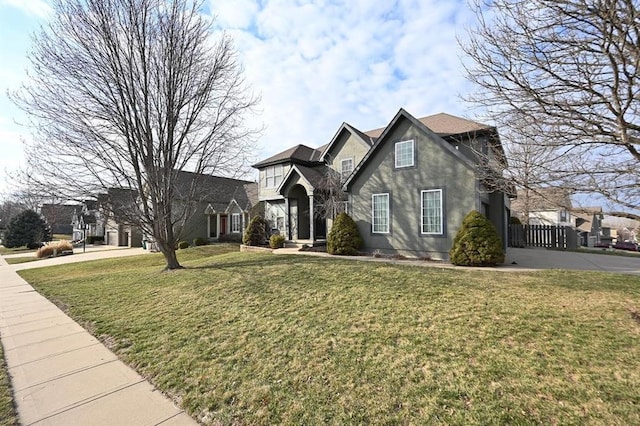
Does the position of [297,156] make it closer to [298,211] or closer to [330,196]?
[298,211]

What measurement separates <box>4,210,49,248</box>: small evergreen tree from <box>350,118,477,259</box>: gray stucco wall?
44.9 meters

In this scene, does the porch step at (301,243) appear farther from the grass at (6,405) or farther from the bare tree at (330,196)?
the grass at (6,405)

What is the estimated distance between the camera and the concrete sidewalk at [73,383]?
358cm

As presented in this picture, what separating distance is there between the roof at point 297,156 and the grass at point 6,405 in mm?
18699

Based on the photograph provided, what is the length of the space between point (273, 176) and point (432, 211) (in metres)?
13.7

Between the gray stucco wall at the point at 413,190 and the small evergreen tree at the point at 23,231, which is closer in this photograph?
the gray stucco wall at the point at 413,190

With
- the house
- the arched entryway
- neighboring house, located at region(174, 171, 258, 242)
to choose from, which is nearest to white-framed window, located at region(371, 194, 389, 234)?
the house

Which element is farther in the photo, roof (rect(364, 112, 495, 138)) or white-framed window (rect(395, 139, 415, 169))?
roof (rect(364, 112, 495, 138))

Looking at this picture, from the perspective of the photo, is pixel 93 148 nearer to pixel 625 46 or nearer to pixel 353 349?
pixel 353 349

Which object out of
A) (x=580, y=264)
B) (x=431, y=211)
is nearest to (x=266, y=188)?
(x=431, y=211)

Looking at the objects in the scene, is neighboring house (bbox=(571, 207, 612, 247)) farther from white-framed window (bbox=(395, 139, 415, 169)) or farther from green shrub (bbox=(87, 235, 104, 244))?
green shrub (bbox=(87, 235, 104, 244))

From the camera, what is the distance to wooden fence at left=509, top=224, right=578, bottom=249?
20.4 m

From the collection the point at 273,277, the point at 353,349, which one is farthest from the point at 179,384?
the point at 273,277

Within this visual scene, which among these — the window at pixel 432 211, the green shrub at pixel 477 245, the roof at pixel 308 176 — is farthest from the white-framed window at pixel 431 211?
the roof at pixel 308 176
